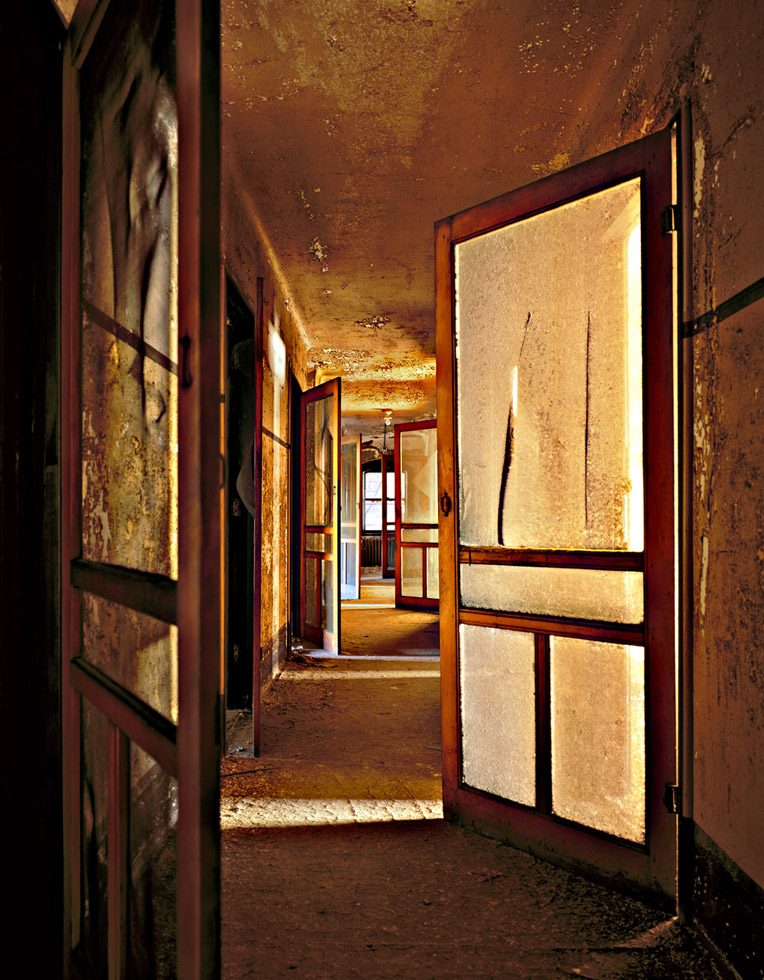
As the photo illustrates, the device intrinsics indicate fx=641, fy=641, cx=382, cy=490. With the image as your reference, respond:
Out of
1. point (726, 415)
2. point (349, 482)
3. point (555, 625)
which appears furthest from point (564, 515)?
point (349, 482)

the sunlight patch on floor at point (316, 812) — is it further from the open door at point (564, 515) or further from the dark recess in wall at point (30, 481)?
the dark recess in wall at point (30, 481)

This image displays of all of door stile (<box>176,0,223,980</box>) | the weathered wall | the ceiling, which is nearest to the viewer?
door stile (<box>176,0,223,980</box>)

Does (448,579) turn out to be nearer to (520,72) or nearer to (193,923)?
(193,923)

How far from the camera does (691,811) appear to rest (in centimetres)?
176

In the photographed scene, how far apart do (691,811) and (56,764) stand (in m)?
1.64

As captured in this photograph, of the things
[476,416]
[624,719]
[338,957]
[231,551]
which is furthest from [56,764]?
[231,551]

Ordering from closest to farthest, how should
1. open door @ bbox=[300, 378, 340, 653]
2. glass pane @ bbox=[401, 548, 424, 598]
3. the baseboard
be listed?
the baseboard → open door @ bbox=[300, 378, 340, 653] → glass pane @ bbox=[401, 548, 424, 598]

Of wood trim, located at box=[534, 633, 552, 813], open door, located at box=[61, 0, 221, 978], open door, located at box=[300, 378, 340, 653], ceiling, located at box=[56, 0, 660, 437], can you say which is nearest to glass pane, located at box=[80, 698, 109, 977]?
open door, located at box=[61, 0, 221, 978]

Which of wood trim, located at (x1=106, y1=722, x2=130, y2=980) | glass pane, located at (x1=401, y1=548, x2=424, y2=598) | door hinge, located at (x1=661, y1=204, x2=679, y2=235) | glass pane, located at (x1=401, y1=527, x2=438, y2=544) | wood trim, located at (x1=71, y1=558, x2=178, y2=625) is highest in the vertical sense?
door hinge, located at (x1=661, y1=204, x2=679, y2=235)

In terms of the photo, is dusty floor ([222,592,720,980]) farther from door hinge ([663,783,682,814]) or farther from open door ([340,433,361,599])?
open door ([340,433,361,599])

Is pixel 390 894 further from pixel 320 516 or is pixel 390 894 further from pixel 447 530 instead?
pixel 320 516

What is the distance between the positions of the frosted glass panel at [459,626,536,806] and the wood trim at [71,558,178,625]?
1.43m

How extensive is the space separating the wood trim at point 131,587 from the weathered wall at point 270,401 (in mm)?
2033

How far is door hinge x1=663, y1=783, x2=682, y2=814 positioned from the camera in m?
1.78
